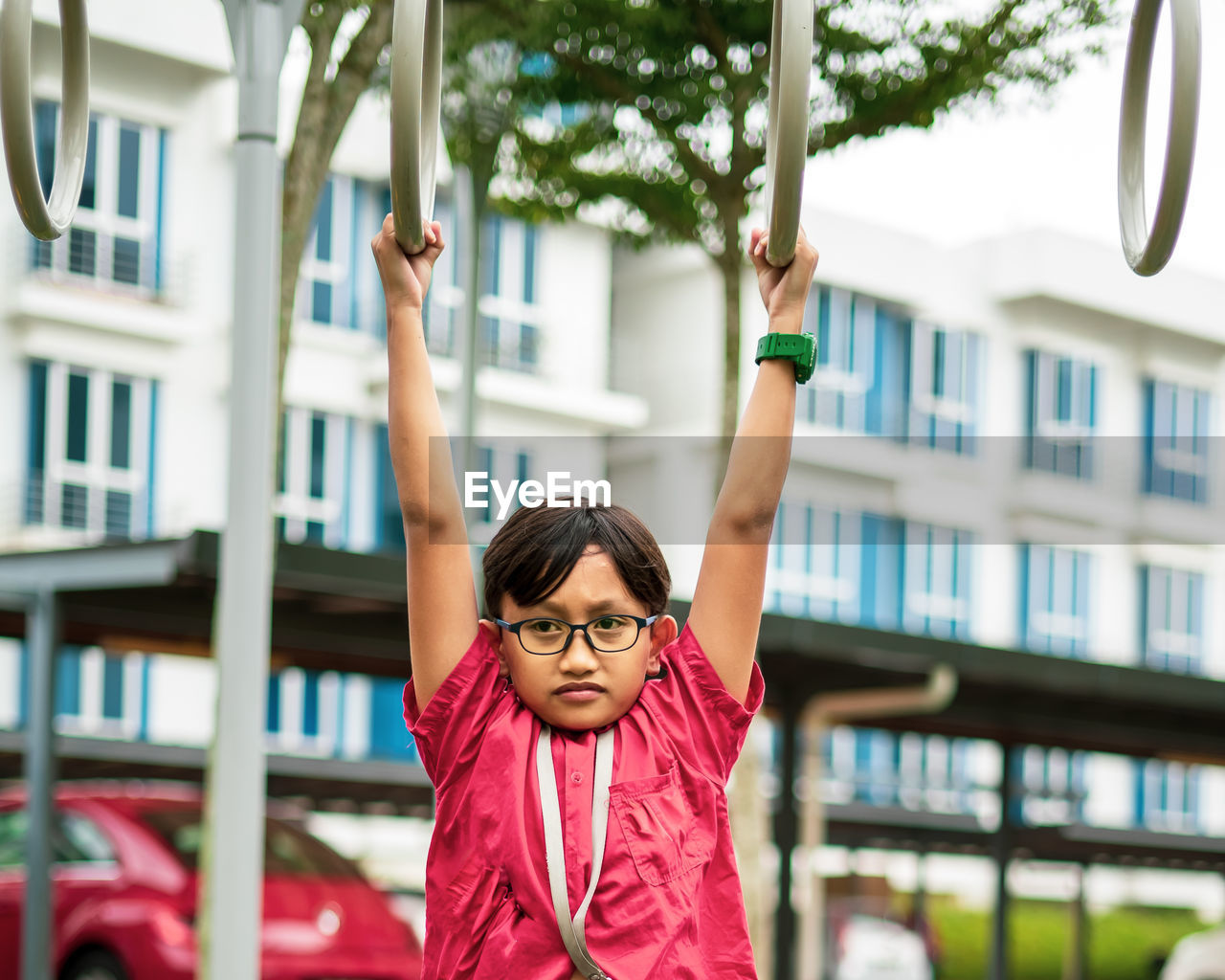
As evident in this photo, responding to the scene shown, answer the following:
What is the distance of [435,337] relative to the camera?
25953 mm

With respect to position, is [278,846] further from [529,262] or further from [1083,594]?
[1083,594]

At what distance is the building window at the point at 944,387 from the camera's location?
106 feet

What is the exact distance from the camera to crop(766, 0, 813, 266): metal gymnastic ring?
275 centimetres

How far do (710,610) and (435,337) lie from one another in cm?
2352

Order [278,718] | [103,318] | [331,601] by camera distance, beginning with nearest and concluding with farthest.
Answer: [331,601]
[103,318]
[278,718]

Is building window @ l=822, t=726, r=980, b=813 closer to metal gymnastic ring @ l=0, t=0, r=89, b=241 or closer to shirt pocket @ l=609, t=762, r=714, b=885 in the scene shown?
metal gymnastic ring @ l=0, t=0, r=89, b=241

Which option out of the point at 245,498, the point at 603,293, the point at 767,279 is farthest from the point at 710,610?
the point at 603,293

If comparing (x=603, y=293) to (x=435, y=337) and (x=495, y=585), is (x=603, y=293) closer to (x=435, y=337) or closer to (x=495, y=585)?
(x=435, y=337)

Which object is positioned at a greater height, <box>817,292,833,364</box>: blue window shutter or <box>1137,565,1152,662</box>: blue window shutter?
<box>817,292,833,364</box>: blue window shutter

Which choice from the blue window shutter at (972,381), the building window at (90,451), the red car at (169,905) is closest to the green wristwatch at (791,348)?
the red car at (169,905)

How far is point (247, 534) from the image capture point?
6.41 meters

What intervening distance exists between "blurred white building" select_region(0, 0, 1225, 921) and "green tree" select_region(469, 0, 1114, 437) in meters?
5.26

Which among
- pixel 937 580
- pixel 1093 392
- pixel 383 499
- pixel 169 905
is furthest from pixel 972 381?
pixel 169 905

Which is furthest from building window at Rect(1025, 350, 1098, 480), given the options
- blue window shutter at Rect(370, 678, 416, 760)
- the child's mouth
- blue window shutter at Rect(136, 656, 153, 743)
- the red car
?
the child's mouth
